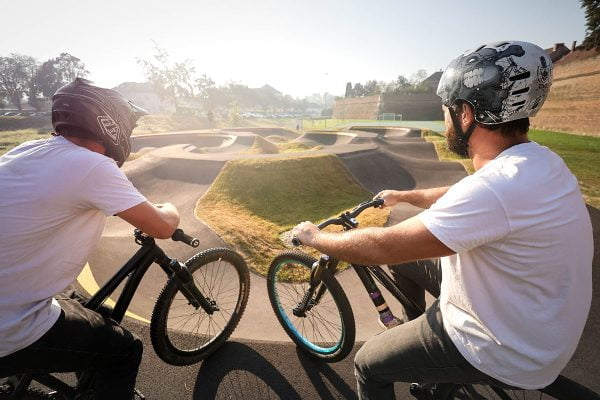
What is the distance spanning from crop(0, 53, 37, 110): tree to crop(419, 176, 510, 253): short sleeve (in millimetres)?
113876

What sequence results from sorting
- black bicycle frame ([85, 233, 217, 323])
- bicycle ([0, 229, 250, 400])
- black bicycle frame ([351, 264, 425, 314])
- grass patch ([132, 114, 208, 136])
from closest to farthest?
bicycle ([0, 229, 250, 400]) < black bicycle frame ([85, 233, 217, 323]) < black bicycle frame ([351, 264, 425, 314]) < grass patch ([132, 114, 208, 136])

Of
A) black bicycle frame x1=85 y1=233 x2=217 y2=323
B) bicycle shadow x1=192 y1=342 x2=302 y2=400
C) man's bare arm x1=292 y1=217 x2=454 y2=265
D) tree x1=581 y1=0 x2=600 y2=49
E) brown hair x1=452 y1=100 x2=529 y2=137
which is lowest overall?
bicycle shadow x1=192 y1=342 x2=302 y2=400

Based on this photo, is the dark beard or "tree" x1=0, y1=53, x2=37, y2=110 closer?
the dark beard

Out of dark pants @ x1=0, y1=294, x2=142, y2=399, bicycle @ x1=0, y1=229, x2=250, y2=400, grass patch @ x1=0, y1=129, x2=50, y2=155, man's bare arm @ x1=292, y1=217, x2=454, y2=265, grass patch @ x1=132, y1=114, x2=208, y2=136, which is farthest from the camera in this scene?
grass patch @ x1=132, y1=114, x2=208, y2=136

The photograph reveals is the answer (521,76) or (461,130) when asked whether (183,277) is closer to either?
(461,130)

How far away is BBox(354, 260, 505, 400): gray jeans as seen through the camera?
67.7 inches

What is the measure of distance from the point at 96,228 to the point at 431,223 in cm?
207

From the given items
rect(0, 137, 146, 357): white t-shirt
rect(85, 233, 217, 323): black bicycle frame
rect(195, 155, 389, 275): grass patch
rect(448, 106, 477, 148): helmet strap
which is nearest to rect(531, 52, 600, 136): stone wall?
rect(195, 155, 389, 275): grass patch

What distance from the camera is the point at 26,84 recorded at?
8275 cm

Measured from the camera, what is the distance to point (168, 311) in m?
2.81

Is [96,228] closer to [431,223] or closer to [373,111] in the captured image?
[431,223]

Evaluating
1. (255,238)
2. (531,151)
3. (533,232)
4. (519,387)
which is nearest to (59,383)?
(519,387)

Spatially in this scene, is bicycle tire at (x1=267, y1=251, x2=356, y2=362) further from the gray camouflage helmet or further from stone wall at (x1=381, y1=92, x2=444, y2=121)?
stone wall at (x1=381, y1=92, x2=444, y2=121)

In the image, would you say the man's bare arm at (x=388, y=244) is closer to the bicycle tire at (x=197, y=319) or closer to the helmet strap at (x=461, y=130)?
the helmet strap at (x=461, y=130)
